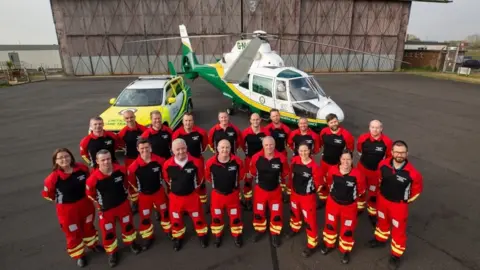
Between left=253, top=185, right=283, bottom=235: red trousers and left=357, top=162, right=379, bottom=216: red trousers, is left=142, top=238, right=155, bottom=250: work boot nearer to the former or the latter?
left=253, top=185, right=283, bottom=235: red trousers

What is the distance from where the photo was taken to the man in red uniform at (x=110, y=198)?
3.74 metres

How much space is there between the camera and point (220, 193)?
13.7 ft

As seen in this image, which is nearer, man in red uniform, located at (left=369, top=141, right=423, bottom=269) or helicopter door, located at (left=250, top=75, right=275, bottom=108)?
man in red uniform, located at (left=369, top=141, right=423, bottom=269)

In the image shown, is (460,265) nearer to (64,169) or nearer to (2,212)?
(64,169)

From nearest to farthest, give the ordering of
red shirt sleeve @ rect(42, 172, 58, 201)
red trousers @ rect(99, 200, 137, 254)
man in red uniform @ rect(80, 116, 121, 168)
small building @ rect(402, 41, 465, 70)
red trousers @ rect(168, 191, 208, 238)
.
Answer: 1. red shirt sleeve @ rect(42, 172, 58, 201)
2. red trousers @ rect(99, 200, 137, 254)
3. red trousers @ rect(168, 191, 208, 238)
4. man in red uniform @ rect(80, 116, 121, 168)
5. small building @ rect(402, 41, 465, 70)

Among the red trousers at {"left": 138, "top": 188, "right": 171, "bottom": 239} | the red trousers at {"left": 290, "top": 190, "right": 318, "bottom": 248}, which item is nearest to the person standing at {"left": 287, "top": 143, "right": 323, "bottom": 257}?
the red trousers at {"left": 290, "top": 190, "right": 318, "bottom": 248}

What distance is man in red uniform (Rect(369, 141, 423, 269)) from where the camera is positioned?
3.70m

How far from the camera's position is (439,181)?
6.43 metres

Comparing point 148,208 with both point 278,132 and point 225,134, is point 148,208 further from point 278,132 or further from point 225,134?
point 278,132

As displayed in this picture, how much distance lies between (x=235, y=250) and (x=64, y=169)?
2870 mm

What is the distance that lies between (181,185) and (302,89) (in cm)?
680

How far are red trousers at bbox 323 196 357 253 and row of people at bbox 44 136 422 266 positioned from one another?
14mm

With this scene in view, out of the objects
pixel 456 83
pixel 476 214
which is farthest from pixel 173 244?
pixel 456 83

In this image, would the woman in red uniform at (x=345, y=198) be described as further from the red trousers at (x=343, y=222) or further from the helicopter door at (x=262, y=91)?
the helicopter door at (x=262, y=91)
